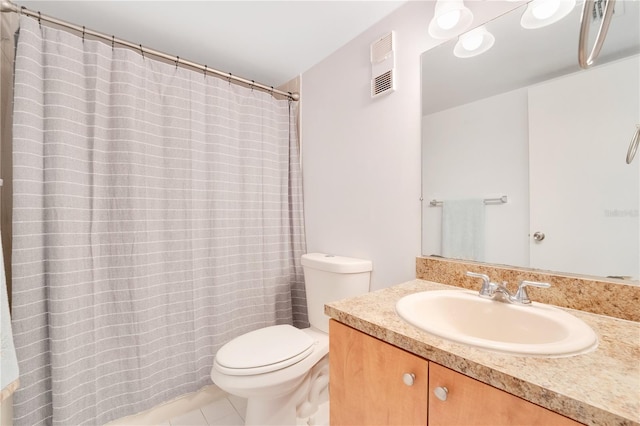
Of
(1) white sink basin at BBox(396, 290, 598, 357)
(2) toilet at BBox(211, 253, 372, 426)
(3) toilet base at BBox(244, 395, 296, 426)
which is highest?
(1) white sink basin at BBox(396, 290, 598, 357)

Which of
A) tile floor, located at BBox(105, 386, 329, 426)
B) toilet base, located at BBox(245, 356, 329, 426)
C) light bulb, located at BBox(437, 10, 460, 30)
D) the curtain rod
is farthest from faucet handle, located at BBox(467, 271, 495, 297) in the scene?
the curtain rod

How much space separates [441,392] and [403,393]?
11 cm

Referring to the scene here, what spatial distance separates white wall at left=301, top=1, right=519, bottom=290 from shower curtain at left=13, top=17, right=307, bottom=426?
0.30 m

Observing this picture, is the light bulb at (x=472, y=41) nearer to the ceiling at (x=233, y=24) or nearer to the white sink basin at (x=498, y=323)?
the ceiling at (x=233, y=24)

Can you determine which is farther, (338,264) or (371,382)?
(338,264)

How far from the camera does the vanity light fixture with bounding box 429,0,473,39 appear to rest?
98 cm

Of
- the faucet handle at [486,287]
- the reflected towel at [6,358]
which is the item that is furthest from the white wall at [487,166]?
the reflected towel at [6,358]

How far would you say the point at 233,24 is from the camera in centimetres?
140

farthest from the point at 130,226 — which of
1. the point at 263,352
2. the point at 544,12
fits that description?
the point at 544,12

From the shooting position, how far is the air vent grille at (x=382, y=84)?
1.30m

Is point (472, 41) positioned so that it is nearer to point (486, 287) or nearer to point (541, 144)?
point (541, 144)

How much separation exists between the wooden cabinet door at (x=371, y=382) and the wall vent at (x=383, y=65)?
3.63 ft

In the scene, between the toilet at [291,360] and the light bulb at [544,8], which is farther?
the toilet at [291,360]

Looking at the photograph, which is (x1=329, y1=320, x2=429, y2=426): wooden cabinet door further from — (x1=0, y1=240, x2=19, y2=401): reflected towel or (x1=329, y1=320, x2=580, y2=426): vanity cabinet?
(x1=0, y1=240, x2=19, y2=401): reflected towel
